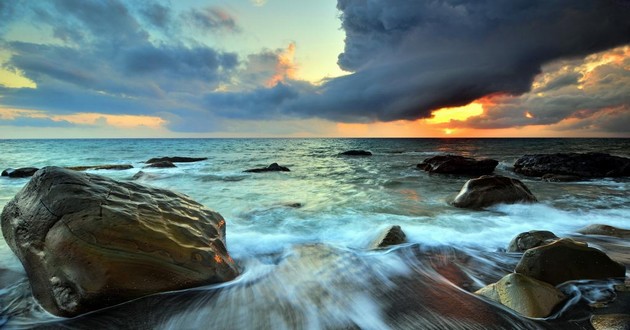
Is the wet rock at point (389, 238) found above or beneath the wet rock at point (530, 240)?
beneath

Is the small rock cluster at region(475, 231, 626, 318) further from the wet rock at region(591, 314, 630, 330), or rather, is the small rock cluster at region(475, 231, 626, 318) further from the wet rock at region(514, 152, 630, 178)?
the wet rock at region(514, 152, 630, 178)

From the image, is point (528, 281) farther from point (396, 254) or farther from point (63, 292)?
point (63, 292)

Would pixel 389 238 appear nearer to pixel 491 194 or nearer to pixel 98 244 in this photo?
pixel 98 244

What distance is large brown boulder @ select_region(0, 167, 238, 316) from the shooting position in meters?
2.97

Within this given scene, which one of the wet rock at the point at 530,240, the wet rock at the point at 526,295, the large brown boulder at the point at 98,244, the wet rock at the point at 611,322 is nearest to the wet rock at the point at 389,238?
the wet rock at the point at 530,240

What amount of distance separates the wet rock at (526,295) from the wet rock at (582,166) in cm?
1533

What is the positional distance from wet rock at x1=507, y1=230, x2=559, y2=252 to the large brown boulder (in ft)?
14.5

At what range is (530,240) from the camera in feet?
15.6

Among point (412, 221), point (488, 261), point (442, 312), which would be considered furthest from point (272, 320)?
point (412, 221)

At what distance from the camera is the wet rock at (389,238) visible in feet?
17.1

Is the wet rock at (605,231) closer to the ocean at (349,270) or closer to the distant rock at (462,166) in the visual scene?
the ocean at (349,270)

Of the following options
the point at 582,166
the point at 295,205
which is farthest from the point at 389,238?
the point at 582,166

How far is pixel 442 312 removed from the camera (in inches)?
124

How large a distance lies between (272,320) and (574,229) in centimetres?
678
